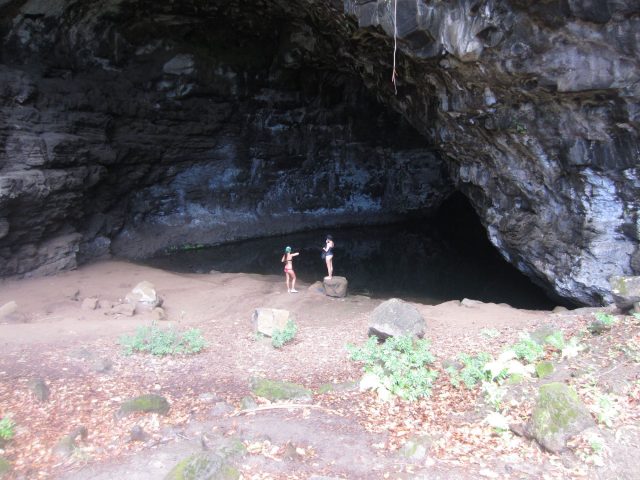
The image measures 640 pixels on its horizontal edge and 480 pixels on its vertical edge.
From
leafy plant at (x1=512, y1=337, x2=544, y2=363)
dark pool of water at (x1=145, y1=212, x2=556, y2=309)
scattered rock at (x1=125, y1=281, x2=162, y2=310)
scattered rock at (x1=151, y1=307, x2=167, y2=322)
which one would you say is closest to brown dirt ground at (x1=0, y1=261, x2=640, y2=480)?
leafy plant at (x1=512, y1=337, x2=544, y2=363)

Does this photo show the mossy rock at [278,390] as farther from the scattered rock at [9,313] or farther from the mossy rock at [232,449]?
the scattered rock at [9,313]

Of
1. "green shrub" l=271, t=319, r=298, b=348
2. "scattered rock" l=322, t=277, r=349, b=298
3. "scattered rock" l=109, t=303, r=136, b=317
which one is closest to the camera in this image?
"green shrub" l=271, t=319, r=298, b=348

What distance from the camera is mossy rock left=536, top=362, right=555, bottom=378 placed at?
6.86m

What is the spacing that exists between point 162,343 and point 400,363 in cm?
432

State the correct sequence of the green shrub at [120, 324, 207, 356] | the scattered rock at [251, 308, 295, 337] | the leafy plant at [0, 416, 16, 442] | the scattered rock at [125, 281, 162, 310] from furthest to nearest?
the scattered rock at [125, 281, 162, 310] < the scattered rock at [251, 308, 295, 337] < the green shrub at [120, 324, 207, 356] < the leafy plant at [0, 416, 16, 442]

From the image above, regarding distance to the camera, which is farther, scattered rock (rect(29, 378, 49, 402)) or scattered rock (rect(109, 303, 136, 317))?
scattered rock (rect(109, 303, 136, 317))

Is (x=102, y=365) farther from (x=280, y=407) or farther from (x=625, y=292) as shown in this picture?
(x=625, y=292)

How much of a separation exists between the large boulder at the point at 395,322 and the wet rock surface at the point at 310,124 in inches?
252

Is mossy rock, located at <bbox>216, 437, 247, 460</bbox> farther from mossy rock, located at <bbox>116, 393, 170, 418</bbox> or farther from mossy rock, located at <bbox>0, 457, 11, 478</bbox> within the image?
mossy rock, located at <bbox>0, 457, 11, 478</bbox>

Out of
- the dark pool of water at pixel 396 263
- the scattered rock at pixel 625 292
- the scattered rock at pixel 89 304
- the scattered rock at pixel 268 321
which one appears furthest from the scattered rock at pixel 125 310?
the scattered rock at pixel 625 292

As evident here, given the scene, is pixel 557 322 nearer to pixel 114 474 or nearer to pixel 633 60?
pixel 633 60

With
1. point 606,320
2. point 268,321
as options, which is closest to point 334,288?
point 268,321

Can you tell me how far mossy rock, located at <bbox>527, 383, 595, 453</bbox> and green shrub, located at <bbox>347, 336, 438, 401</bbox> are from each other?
5.69ft

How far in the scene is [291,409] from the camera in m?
6.94
